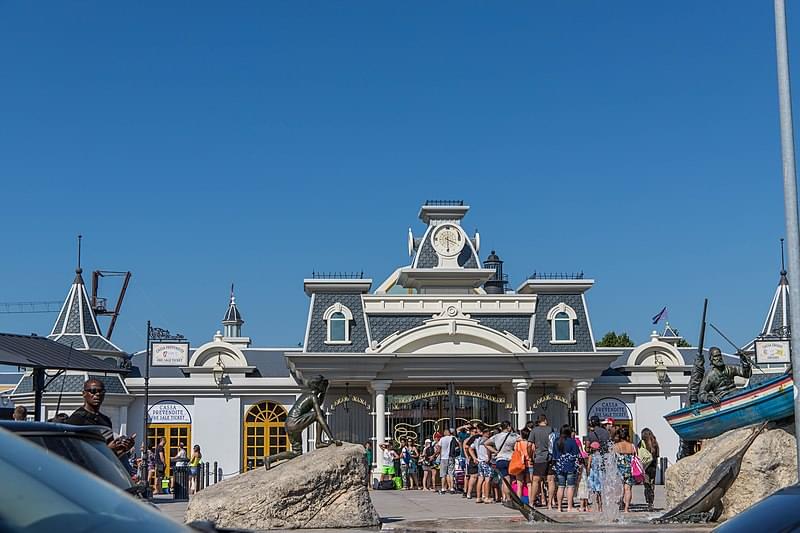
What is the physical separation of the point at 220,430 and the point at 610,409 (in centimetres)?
1391

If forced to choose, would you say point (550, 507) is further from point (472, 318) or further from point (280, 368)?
point (280, 368)

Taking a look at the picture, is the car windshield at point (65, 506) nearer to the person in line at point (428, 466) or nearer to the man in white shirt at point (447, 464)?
the man in white shirt at point (447, 464)

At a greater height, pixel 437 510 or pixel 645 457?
pixel 645 457

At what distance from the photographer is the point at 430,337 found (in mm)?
36281

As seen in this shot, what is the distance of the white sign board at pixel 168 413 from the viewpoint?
3809 centimetres

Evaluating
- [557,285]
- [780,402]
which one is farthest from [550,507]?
[557,285]

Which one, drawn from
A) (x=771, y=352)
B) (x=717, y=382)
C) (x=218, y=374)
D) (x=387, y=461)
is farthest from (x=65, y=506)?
(x=771, y=352)

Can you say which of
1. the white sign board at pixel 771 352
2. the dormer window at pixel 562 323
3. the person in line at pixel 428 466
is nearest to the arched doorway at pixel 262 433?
the person in line at pixel 428 466

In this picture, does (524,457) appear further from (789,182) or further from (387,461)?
(387,461)

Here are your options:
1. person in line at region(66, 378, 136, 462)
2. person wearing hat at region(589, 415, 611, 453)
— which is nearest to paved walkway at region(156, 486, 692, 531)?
person wearing hat at region(589, 415, 611, 453)

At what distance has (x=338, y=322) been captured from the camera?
38.1 meters

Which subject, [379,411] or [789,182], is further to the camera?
[379,411]

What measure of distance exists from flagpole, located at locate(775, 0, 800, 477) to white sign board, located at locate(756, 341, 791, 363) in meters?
29.8

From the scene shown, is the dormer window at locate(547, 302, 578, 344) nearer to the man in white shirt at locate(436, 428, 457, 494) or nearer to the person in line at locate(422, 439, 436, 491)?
the person in line at locate(422, 439, 436, 491)
